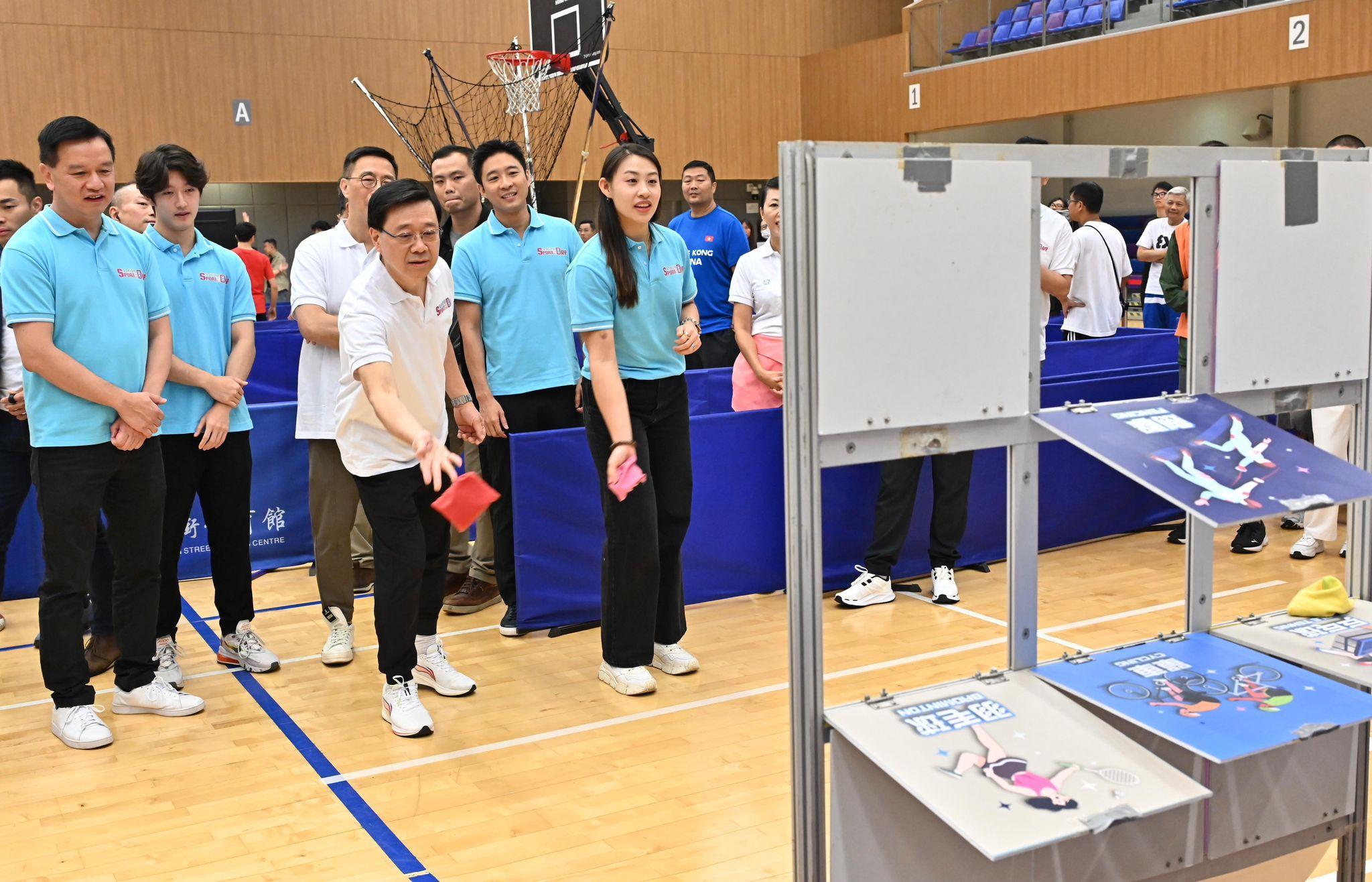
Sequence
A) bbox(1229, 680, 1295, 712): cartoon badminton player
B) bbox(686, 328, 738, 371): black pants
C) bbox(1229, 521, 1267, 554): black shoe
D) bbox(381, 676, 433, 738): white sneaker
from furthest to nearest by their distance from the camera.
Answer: bbox(686, 328, 738, 371): black pants < bbox(1229, 521, 1267, 554): black shoe < bbox(381, 676, 433, 738): white sneaker < bbox(1229, 680, 1295, 712): cartoon badminton player

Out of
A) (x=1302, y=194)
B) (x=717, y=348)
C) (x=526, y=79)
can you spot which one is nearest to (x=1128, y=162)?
(x=1302, y=194)

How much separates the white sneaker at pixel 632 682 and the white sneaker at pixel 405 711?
55cm

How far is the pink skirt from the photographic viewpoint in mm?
4641

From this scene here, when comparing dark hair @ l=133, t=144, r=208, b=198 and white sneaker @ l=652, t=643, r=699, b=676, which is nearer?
dark hair @ l=133, t=144, r=208, b=198

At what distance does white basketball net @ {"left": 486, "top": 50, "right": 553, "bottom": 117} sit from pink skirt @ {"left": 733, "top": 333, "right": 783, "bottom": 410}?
5.93 meters

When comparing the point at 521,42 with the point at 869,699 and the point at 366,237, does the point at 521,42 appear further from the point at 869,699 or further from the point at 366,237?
the point at 869,699

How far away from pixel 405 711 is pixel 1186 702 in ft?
7.08

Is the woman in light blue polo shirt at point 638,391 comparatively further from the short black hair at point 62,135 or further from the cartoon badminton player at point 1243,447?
the cartoon badminton player at point 1243,447

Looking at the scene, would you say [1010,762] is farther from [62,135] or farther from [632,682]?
[62,135]

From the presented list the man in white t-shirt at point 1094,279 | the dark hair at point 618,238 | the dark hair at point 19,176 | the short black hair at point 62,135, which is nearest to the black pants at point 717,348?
the man in white t-shirt at point 1094,279

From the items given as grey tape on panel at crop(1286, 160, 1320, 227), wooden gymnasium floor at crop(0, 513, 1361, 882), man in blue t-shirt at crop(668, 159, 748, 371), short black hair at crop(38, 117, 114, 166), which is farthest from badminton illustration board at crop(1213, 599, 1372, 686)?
man in blue t-shirt at crop(668, 159, 748, 371)

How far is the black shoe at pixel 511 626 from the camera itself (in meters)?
4.16

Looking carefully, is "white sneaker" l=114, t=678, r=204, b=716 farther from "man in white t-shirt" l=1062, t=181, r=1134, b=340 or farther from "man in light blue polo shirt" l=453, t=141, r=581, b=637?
"man in white t-shirt" l=1062, t=181, r=1134, b=340

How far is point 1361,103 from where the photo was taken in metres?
11.3
